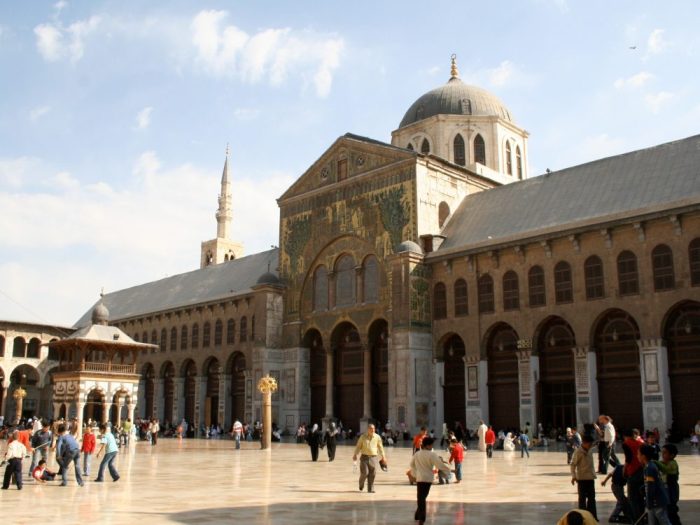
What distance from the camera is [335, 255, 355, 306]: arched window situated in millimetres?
41219

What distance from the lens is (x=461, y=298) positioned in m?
36.6

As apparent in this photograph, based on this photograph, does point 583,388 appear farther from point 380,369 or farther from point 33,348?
point 33,348

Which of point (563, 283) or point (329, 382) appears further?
point (329, 382)

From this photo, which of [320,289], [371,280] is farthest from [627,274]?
[320,289]

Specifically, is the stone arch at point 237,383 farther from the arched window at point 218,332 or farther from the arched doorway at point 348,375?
the arched doorway at point 348,375

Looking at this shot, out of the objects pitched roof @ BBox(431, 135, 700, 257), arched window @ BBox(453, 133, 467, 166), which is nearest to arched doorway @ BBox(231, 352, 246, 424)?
pitched roof @ BBox(431, 135, 700, 257)

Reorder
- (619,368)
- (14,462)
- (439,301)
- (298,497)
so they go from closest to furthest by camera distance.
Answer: (298,497) → (14,462) → (619,368) → (439,301)

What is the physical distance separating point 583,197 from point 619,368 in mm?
8181

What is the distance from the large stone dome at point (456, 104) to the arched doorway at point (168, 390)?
24.1 m

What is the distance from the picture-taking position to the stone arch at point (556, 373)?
32.6 meters

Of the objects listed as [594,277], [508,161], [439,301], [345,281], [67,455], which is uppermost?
[508,161]

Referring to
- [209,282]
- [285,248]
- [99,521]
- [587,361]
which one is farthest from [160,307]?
[99,521]

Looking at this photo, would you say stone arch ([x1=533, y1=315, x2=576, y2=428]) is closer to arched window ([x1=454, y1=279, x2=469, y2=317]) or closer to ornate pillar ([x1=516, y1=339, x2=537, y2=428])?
ornate pillar ([x1=516, y1=339, x2=537, y2=428])

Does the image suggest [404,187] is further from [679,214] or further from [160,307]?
[160,307]
